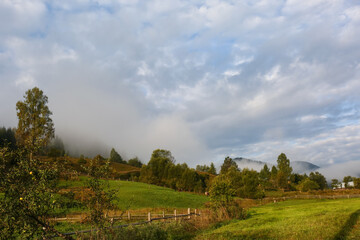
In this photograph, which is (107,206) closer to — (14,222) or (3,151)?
(14,222)

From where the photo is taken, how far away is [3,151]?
8242mm

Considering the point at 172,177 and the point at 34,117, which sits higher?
the point at 34,117

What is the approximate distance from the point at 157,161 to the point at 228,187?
79.9 metres

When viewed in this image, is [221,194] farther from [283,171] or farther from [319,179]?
[319,179]

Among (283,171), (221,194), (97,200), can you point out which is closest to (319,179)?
(283,171)

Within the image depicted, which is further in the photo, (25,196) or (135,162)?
(135,162)

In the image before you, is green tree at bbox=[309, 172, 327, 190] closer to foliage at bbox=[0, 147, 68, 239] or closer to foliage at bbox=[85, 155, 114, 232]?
foliage at bbox=[85, 155, 114, 232]

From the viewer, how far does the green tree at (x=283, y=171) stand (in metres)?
115

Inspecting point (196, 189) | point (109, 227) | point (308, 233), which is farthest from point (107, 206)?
point (196, 189)

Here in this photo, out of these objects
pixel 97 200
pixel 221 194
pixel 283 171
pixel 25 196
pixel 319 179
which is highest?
pixel 283 171

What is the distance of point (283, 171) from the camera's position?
123000 mm

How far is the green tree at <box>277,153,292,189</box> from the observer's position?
115 m

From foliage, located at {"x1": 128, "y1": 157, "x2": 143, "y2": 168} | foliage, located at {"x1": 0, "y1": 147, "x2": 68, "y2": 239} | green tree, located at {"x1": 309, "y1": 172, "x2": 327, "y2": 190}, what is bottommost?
green tree, located at {"x1": 309, "y1": 172, "x2": 327, "y2": 190}

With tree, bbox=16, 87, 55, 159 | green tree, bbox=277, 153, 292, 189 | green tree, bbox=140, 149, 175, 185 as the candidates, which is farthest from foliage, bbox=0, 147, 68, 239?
green tree, bbox=277, 153, 292, 189
